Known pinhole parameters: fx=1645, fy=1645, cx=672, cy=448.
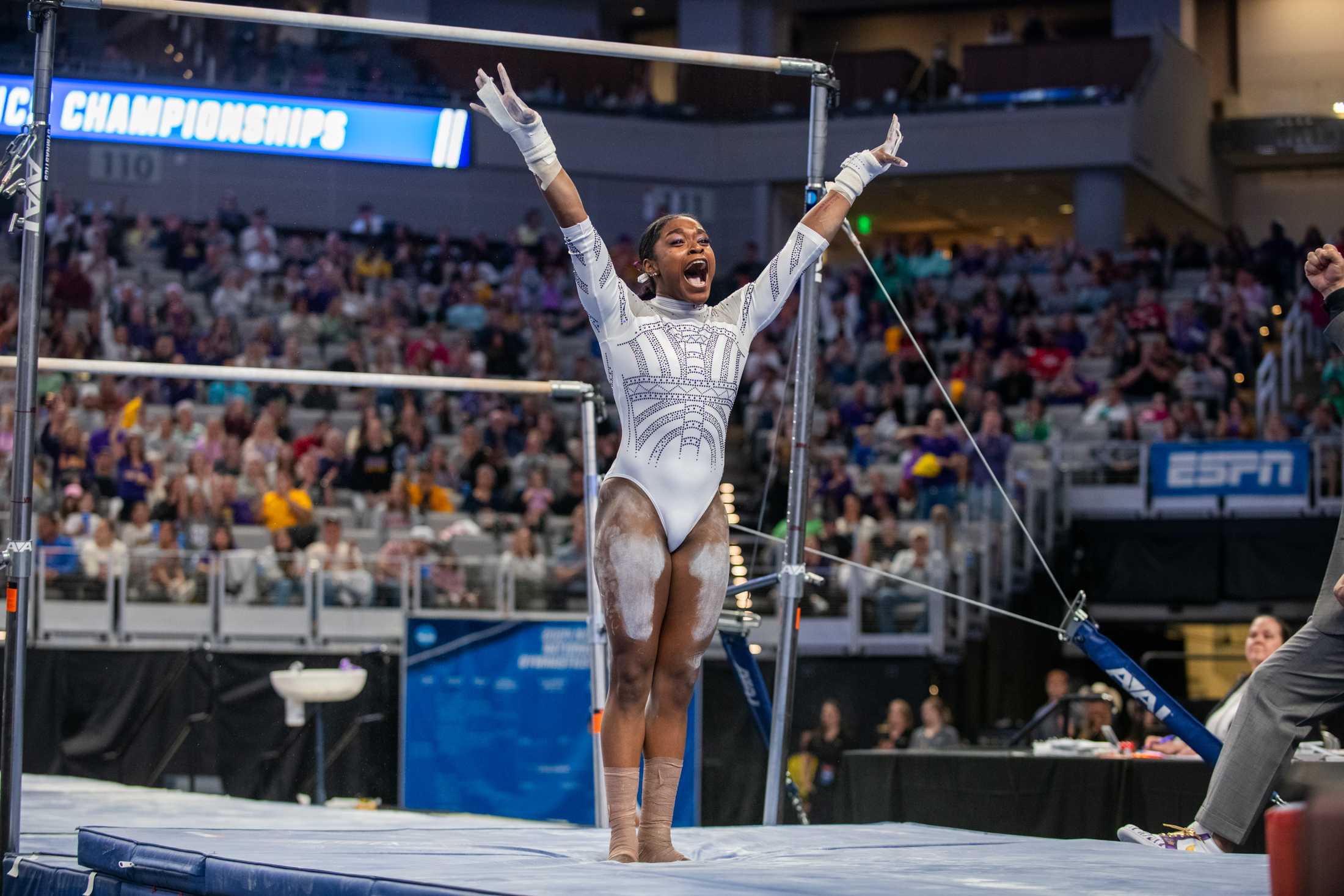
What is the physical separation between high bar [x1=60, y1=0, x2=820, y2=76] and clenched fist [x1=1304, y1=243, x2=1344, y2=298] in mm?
1901

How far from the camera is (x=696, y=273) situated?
432 centimetres

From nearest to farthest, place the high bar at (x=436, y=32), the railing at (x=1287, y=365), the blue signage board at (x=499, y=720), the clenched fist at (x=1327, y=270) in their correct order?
1. the clenched fist at (x=1327, y=270)
2. the high bar at (x=436, y=32)
3. the blue signage board at (x=499, y=720)
4. the railing at (x=1287, y=365)

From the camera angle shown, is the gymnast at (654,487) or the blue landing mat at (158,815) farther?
the blue landing mat at (158,815)

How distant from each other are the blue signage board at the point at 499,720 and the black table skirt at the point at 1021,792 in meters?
1.81

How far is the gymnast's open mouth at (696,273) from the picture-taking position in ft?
14.1

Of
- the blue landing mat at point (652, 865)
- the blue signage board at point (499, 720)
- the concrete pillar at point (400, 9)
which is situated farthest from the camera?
the concrete pillar at point (400, 9)

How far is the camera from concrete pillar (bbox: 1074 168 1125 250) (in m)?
20.3

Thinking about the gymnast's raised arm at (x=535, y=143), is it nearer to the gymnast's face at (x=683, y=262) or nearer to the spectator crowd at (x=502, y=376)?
the gymnast's face at (x=683, y=262)

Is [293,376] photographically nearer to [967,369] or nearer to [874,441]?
[874,441]

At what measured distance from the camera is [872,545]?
39.5ft

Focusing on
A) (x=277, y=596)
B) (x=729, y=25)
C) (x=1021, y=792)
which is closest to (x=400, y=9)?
(x=729, y=25)

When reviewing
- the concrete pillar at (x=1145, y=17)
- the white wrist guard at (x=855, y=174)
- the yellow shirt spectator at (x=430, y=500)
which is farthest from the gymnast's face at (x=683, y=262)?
the concrete pillar at (x=1145, y=17)

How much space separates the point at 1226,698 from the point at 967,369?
334 inches

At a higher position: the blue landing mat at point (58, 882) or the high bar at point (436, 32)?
the high bar at point (436, 32)
